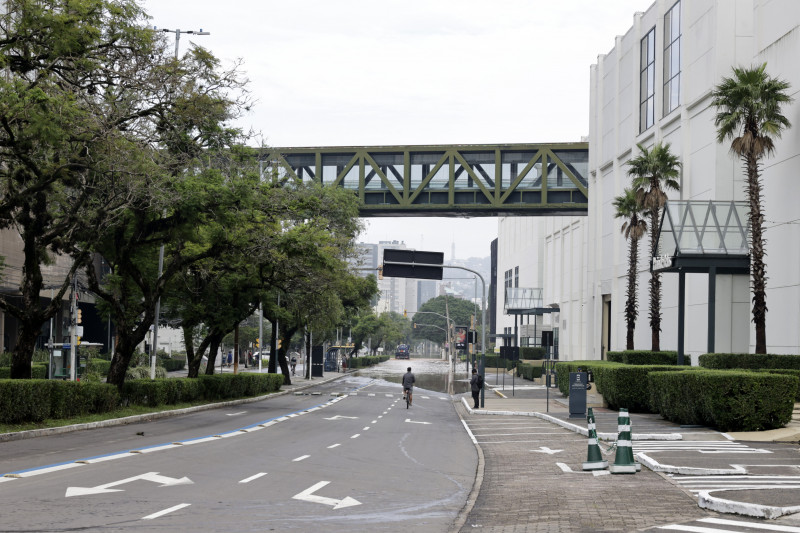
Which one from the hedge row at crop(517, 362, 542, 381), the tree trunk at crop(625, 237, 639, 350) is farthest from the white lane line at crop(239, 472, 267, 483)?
the hedge row at crop(517, 362, 542, 381)

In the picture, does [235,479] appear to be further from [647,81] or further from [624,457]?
[647,81]

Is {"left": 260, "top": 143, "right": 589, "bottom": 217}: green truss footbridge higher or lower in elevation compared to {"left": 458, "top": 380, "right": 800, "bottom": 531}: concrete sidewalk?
higher

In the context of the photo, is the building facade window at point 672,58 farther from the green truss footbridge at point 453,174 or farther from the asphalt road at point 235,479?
the asphalt road at point 235,479

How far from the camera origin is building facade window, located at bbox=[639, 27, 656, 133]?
168ft

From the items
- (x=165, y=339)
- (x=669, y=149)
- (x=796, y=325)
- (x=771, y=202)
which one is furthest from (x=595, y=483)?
(x=165, y=339)

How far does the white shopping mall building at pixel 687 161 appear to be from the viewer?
33.8 m

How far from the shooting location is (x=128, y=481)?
13047 mm

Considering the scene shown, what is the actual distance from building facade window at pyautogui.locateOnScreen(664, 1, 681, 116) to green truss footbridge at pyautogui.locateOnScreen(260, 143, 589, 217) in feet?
41.3

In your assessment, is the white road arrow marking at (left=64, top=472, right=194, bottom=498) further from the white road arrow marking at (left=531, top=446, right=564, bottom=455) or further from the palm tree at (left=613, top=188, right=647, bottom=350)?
the palm tree at (left=613, top=188, right=647, bottom=350)

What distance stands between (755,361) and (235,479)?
22.3 m

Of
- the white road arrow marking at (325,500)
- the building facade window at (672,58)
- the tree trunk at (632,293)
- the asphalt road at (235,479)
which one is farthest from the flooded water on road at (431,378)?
the white road arrow marking at (325,500)

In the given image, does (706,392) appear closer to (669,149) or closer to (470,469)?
(470,469)

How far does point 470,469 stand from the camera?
17078 mm

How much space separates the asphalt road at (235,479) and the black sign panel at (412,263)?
39.4 feet
